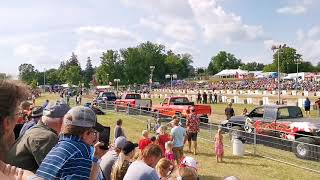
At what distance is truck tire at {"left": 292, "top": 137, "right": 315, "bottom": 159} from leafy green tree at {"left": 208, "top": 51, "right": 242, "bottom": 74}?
17084 cm

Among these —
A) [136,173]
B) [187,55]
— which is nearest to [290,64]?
[187,55]

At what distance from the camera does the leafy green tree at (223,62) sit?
185 meters

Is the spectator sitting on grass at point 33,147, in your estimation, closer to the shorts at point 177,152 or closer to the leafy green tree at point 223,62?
the shorts at point 177,152

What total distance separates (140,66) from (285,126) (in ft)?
308

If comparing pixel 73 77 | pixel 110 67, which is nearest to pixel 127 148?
pixel 110 67

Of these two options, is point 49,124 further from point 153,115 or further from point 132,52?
point 132,52

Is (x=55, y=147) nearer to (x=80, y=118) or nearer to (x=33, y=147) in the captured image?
(x=80, y=118)

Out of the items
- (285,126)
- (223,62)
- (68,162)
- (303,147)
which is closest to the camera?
(68,162)

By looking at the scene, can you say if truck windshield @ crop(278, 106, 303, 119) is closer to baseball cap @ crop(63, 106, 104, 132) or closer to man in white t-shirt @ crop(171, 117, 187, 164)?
man in white t-shirt @ crop(171, 117, 187, 164)

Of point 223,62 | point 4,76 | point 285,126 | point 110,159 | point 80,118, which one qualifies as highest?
point 223,62

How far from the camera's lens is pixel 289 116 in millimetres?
18062

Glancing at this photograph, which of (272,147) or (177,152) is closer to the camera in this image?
(177,152)

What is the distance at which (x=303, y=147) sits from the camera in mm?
14789

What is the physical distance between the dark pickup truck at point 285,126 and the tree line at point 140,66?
38050 mm
